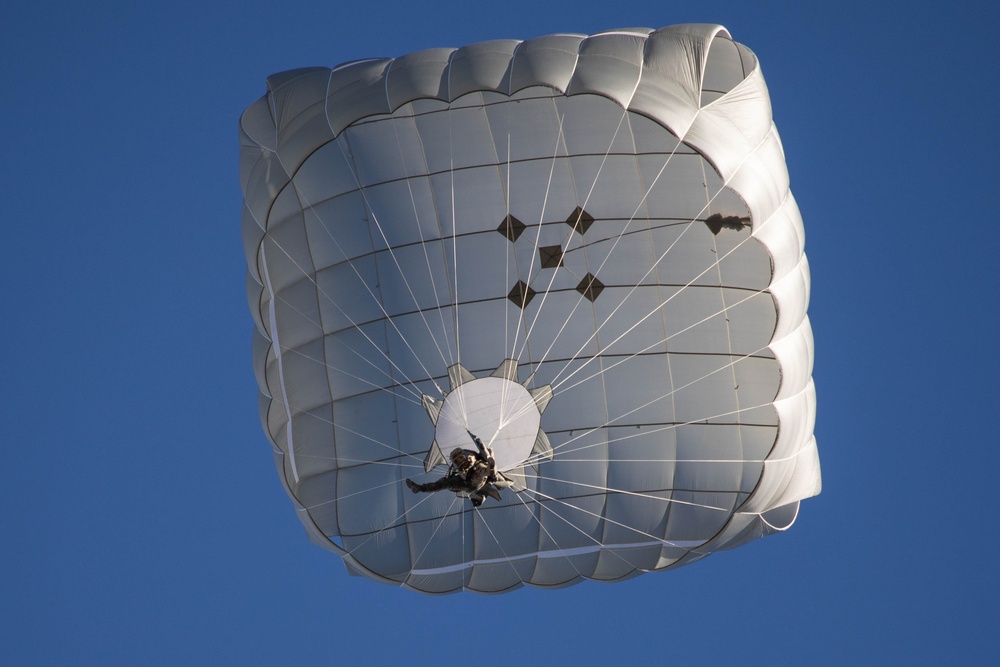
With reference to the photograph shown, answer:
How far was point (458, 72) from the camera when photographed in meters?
16.8

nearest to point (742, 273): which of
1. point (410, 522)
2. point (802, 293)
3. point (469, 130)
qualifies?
point (802, 293)

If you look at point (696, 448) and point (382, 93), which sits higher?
point (382, 93)

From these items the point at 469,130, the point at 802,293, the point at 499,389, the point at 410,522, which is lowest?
the point at 410,522

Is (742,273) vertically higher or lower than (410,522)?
higher

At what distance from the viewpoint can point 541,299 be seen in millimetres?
17422

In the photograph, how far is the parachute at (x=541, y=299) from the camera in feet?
56.4

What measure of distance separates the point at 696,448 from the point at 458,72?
5.01 meters

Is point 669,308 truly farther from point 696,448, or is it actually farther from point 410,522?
point 410,522

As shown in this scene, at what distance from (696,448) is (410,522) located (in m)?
3.41

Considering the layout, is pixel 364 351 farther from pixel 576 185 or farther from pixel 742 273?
pixel 742 273

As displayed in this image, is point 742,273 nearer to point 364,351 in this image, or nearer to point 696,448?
point 696,448

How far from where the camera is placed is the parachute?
677 inches

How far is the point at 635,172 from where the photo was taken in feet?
56.7

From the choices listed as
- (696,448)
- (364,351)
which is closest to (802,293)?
(696,448)
